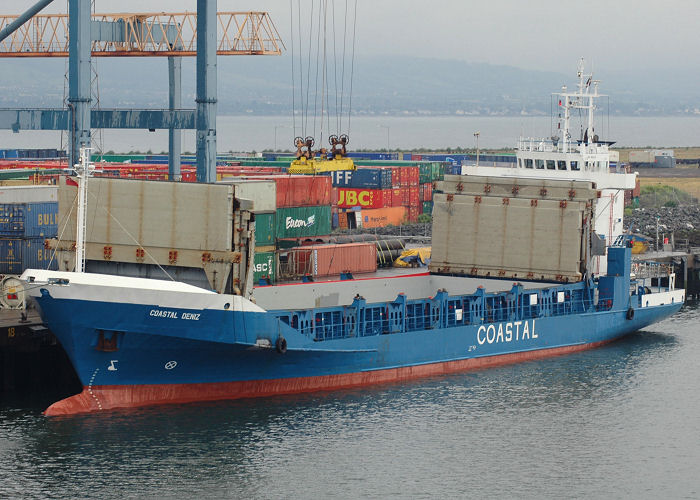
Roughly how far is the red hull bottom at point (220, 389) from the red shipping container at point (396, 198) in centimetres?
4016

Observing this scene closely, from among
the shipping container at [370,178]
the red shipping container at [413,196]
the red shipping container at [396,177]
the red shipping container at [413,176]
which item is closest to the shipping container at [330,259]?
the shipping container at [370,178]

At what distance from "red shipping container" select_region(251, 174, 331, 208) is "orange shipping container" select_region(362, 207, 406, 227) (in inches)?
1188

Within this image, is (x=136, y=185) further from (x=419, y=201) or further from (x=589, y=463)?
(x=419, y=201)

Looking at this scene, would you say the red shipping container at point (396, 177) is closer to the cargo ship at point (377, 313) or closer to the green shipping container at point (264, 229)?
the cargo ship at point (377, 313)

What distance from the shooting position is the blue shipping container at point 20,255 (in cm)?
4069

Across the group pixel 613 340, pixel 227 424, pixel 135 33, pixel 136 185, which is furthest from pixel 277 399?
pixel 135 33

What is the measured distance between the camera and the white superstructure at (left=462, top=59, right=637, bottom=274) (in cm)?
4922

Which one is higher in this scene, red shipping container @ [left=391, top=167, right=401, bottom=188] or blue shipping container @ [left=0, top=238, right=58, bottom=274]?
red shipping container @ [left=391, top=167, right=401, bottom=188]

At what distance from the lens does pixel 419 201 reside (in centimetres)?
8456

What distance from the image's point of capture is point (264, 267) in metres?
41.0

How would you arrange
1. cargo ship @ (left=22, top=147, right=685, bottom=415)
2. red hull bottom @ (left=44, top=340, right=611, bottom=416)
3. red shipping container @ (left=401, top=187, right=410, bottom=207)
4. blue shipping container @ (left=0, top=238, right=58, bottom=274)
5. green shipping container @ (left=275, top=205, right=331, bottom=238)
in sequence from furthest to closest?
red shipping container @ (left=401, top=187, right=410, bottom=207)
green shipping container @ (left=275, top=205, right=331, bottom=238)
blue shipping container @ (left=0, top=238, right=58, bottom=274)
red hull bottom @ (left=44, top=340, right=611, bottom=416)
cargo ship @ (left=22, top=147, right=685, bottom=415)

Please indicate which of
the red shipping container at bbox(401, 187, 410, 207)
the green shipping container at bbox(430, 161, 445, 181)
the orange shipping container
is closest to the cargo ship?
the orange shipping container

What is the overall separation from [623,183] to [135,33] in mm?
24154

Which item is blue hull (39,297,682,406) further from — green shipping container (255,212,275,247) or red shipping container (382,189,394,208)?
red shipping container (382,189,394,208)
